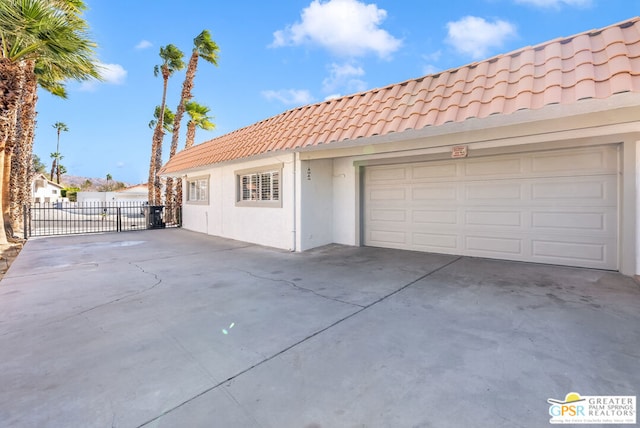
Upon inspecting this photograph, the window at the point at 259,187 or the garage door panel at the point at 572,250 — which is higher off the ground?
the window at the point at 259,187

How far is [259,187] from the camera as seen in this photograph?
9.57 meters

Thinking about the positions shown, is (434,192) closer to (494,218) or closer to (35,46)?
(494,218)

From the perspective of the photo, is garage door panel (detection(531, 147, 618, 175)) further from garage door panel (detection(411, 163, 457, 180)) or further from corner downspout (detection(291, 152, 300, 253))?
corner downspout (detection(291, 152, 300, 253))

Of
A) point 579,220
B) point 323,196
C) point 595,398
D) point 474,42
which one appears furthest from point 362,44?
point 595,398

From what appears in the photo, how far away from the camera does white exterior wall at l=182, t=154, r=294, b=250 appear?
27.6ft

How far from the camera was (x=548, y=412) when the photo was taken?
2006 mm

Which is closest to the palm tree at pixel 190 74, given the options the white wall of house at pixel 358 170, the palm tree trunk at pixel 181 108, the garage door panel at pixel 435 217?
the palm tree trunk at pixel 181 108

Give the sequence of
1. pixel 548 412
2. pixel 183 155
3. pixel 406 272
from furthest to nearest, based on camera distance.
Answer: pixel 183 155
pixel 406 272
pixel 548 412

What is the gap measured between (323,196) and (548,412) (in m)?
7.35

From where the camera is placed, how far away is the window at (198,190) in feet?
40.8

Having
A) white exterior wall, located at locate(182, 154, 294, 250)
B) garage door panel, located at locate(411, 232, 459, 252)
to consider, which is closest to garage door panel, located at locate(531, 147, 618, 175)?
garage door panel, located at locate(411, 232, 459, 252)

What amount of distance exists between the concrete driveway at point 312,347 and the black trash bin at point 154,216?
8.93m

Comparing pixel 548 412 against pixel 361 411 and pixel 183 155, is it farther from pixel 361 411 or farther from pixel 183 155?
pixel 183 155

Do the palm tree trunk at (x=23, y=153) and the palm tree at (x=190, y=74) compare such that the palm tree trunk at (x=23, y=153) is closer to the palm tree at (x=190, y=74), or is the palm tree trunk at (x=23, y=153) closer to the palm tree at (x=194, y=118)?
the palm tree at (x=190, y=74)
